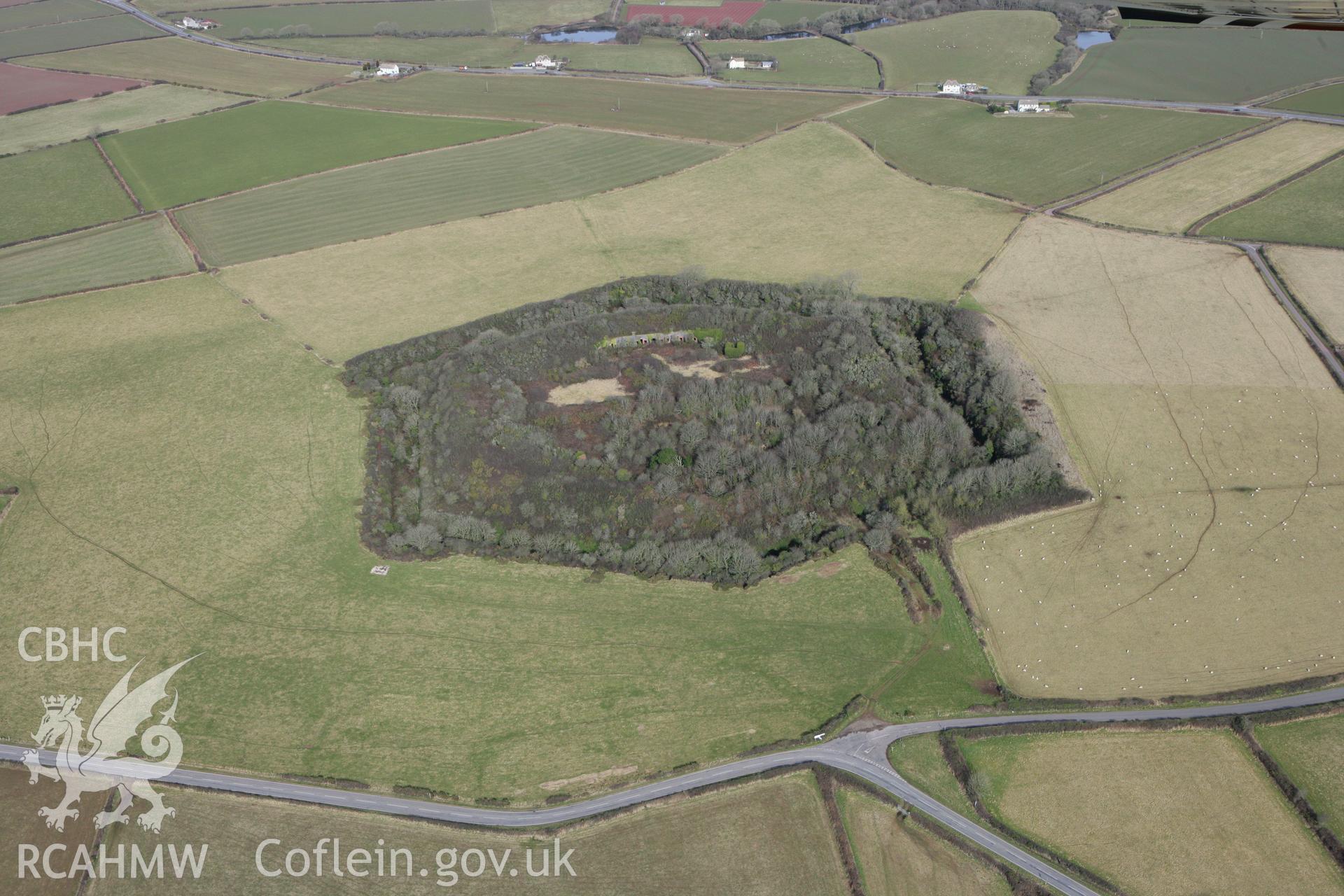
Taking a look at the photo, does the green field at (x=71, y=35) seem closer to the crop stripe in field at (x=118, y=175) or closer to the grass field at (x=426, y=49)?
the grass field at (x=426, y=49)

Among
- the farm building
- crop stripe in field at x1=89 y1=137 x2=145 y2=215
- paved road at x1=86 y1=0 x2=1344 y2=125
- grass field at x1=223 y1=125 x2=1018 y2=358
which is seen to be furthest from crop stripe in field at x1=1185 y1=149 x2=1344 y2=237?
crop stripe in field at x1=89 y1=137 x2=145 y2=215

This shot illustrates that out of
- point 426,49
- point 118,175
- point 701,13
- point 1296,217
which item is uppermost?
point 701,13

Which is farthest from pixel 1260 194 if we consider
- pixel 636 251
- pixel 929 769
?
pixel 929 769

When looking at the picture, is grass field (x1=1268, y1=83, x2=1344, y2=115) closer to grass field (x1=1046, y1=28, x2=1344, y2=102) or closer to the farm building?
grass field (x1=1046, y1=28, x2=1344, y2=102)

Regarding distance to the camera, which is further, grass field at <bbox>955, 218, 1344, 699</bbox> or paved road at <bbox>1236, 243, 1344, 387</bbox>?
paved road at <bbox>1236, 243, 1344, 387</bbox>

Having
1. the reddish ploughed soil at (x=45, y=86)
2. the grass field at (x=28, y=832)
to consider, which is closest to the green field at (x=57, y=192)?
the reddish ploughed soil at (x=45, y=86)

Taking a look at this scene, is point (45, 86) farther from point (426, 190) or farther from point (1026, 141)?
point (1026, 141)
